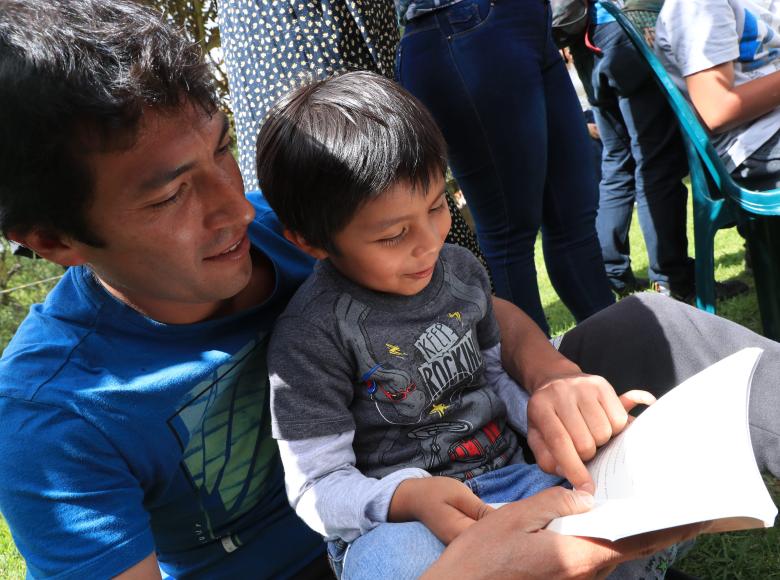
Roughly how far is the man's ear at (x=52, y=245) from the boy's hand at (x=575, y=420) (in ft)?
2.63

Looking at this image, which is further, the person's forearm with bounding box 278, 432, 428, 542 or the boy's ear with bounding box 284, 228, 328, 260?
the boy's ear with bounding box 284, 228, 328, 260

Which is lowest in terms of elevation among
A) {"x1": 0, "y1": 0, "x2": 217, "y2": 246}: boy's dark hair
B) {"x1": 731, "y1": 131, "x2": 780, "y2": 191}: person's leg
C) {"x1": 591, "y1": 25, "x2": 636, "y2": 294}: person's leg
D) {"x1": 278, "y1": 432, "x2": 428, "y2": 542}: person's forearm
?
{"x1": 591, "y1": 25, "x2": 636, "y2": 294}: person's leg

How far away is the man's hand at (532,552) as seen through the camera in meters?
1.03

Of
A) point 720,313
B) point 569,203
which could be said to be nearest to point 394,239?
point 569,203

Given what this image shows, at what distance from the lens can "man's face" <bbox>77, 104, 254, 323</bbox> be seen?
1.15 metres

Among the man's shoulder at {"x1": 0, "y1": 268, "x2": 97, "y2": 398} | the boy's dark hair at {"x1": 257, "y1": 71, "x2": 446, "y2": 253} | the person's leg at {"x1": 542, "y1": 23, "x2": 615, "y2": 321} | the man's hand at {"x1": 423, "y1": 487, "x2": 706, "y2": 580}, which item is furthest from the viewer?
the person's leg at {"x1": 542, "y1": 23, "x2": 615, "y2": 321}

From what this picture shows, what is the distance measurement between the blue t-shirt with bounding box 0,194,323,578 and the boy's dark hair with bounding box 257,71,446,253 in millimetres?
175

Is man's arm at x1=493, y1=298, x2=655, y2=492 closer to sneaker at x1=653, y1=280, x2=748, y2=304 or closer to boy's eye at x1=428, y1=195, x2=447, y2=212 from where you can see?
boy's eye at x1=428, y1=195, x2=447, y2=212

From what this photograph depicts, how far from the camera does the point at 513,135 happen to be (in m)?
2.00

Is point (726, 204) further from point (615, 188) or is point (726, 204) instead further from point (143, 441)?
point (143, 441)

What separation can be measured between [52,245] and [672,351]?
→ 43.2 inches

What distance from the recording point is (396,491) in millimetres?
1144

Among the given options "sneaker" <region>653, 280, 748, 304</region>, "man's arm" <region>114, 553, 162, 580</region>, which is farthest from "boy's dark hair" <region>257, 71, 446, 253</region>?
"sneaker" <region>653, 280, 748, 304</region>

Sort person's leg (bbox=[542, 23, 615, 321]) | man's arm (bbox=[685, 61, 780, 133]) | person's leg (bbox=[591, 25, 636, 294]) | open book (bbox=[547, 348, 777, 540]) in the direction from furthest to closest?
1. person's leg (bbox=[591, 25, 636, 294])
2. man's arm (bbox=[685, 61, 780, 133])
3. person's leg (bbox=[542, 23, 615, 321])
4. open book (bbox=[547, 348, 777, 540])
